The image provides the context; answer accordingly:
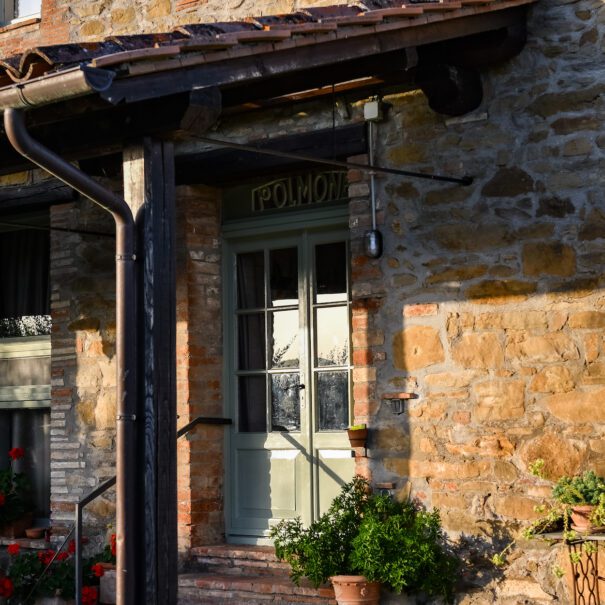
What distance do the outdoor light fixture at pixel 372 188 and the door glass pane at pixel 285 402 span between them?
1238 millimetres

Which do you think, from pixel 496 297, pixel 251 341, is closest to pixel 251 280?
pixel 251 341

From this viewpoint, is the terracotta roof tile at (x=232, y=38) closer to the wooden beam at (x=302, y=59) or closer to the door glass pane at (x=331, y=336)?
the wooden beam at (x=302, y=59)

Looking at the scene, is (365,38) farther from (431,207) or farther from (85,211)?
(85,211)

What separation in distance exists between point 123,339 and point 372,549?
6.79ft

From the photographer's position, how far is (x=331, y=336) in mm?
7461

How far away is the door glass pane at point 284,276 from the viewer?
25.1 ft

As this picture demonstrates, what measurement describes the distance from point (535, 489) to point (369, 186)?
2.10m

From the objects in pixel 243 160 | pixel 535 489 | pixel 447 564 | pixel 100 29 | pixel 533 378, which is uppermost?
pixel 100 29

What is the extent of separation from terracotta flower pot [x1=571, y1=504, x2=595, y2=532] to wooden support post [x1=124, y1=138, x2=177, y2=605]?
2.13 m

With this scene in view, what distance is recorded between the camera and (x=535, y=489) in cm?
616

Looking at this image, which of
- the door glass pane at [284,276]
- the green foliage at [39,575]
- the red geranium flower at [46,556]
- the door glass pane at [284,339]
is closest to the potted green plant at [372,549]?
the door glass pane at [284,339]

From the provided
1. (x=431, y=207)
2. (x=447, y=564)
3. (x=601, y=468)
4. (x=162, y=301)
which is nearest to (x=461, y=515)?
(x=447, y=564)

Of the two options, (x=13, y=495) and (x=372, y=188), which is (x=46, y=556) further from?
(x=372, y=188)

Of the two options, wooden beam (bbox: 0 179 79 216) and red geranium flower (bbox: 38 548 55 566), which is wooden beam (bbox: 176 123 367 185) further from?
red geranium flower (bbox: 38 548 55 566)
